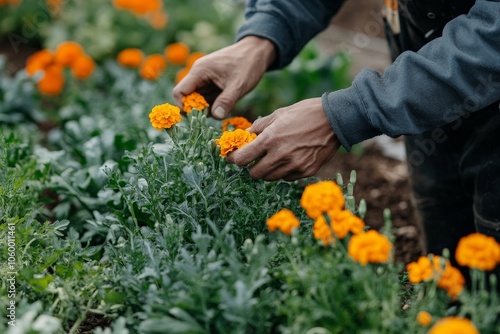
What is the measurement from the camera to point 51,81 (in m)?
4.03

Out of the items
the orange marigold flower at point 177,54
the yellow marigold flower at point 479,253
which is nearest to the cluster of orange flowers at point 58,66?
the orange marigold flower at point 177,54

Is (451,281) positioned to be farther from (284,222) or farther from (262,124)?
(262,124)

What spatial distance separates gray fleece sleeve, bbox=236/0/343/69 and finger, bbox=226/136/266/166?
732 millimetres

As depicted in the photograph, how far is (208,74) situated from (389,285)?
3.89 feet

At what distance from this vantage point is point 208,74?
243 centimetres

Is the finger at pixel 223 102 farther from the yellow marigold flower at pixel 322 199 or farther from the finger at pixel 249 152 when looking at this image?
the yellow marigold flower at pixel 322 199

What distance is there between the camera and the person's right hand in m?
2.39

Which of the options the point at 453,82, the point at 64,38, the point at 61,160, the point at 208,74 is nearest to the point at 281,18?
the point at 208,74

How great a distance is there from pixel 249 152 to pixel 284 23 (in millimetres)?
842

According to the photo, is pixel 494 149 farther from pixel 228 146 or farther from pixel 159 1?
pixel 159 1

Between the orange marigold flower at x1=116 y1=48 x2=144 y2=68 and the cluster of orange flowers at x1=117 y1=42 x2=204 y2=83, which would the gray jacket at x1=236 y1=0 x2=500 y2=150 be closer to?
the cluster of orange flowers at x1=117 y1=42 x2=204 y2=83

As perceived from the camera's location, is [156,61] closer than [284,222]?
No

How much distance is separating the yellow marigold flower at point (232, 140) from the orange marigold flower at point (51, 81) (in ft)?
7.78

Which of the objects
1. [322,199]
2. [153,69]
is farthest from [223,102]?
[153,69]
